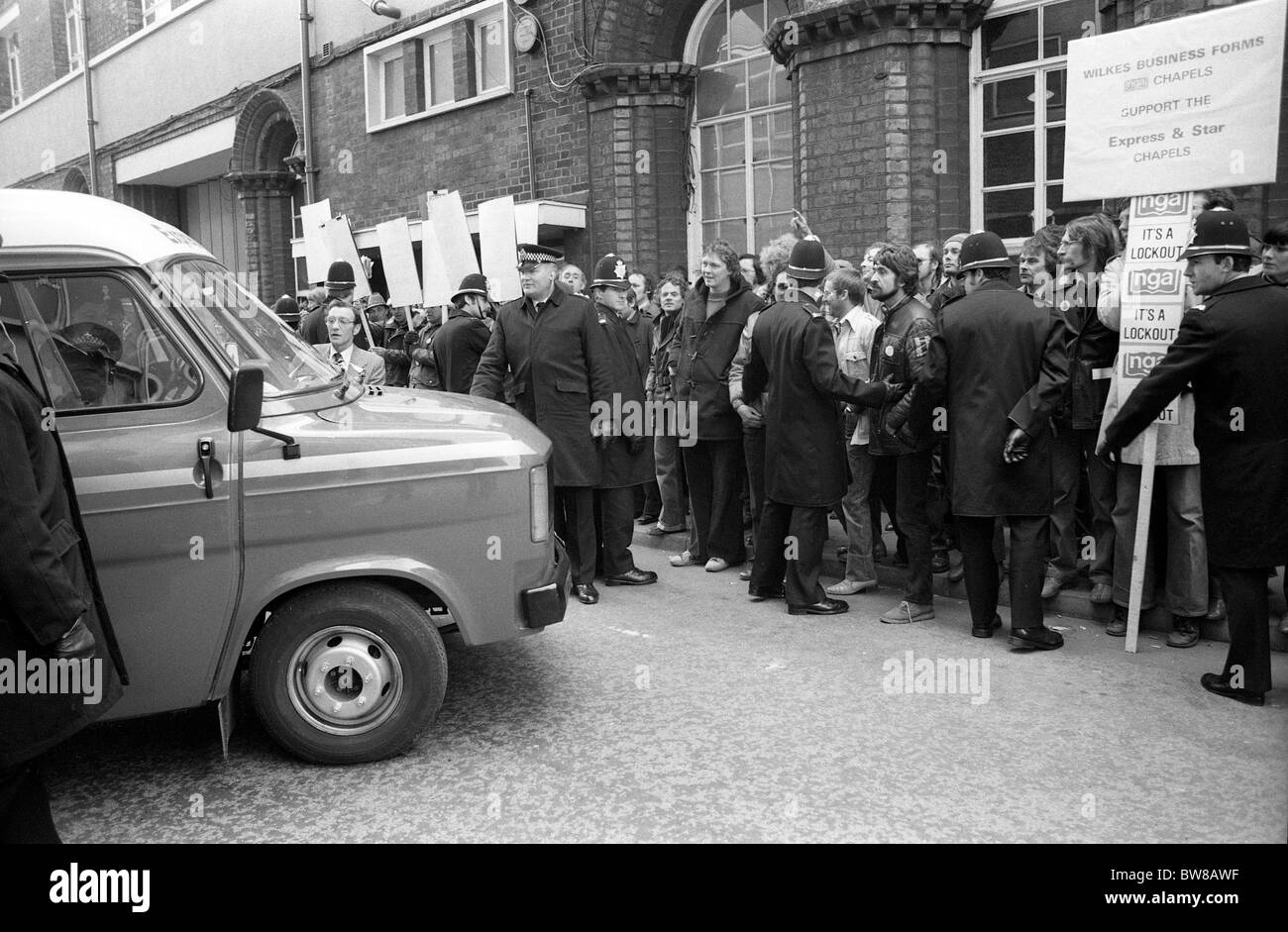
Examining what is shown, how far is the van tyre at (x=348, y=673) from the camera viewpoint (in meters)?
4.31

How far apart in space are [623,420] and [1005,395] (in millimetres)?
2488

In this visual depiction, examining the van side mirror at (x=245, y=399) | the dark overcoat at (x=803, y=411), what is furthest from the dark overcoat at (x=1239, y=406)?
the van side mirror at (x=245, y=399)

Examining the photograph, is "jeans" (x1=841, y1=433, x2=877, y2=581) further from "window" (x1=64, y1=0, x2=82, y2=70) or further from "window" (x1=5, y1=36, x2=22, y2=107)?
"window" (x1=5, y1=36, x2=22, y2=107)

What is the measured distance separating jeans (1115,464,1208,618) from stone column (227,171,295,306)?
54.5ft

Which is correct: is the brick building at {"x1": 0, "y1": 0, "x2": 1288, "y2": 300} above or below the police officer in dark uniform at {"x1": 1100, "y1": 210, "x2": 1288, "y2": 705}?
above

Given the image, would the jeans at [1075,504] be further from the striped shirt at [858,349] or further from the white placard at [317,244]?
the white placard at [317,244]

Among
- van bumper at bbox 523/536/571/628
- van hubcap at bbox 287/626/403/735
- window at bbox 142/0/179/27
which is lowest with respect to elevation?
van hubcap at bbox 287/626/403/735

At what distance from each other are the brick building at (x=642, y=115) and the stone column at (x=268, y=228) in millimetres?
40

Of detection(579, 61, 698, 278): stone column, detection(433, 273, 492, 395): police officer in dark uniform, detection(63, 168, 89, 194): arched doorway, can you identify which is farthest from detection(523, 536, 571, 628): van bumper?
detection(63, 168, 89, 194): arched doorway

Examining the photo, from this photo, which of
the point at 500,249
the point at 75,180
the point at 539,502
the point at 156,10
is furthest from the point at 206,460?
the point at 75,180

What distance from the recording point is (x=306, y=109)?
56.8ft

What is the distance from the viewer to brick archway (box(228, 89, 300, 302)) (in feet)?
61.9

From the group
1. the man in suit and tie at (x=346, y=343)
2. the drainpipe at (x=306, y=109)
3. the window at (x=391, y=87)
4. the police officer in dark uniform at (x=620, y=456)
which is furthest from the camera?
the drainpipe at (x=306, y=109)
